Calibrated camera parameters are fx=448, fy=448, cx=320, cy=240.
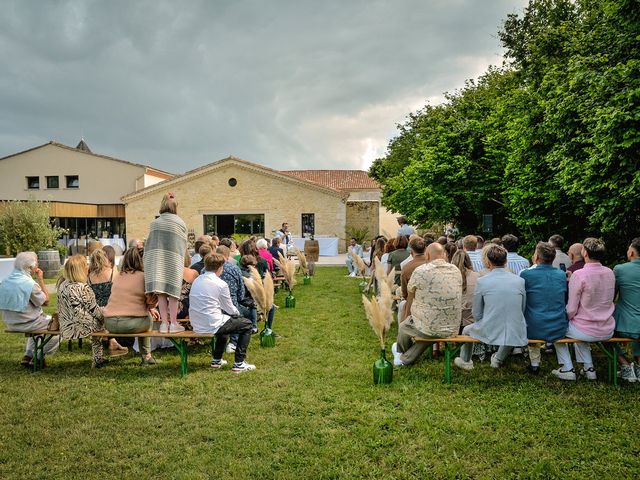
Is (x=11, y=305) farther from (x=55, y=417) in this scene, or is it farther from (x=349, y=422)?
(x=349, y=422)

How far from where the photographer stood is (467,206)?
1978 cm

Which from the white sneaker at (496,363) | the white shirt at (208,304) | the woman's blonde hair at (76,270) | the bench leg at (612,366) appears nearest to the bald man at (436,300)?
the white sneaker at (496,363)

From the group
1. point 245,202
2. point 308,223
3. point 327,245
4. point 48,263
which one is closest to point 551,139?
point 48,263

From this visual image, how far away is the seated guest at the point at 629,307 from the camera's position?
5250 millimetres

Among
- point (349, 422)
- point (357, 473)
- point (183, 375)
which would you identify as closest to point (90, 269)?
point (183, 375)

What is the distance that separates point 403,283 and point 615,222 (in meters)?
5.48

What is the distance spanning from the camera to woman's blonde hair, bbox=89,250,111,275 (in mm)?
6551

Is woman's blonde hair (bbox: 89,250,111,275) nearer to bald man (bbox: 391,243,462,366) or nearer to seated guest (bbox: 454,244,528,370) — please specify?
bald man (bbox: 391,243,462,366)

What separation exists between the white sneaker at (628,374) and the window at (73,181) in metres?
40.4

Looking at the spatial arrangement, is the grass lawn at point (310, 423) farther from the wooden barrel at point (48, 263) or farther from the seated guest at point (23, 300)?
the wooden barrel at point (48, 263)

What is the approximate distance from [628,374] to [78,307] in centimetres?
695

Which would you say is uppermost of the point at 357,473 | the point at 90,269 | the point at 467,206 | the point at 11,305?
the point at 467,206

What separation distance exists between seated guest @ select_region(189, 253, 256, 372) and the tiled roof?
3684 cm

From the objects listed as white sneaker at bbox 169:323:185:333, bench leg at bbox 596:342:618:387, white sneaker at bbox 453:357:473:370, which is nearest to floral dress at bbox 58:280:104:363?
white sneaker at bbox 169:323:185:333
